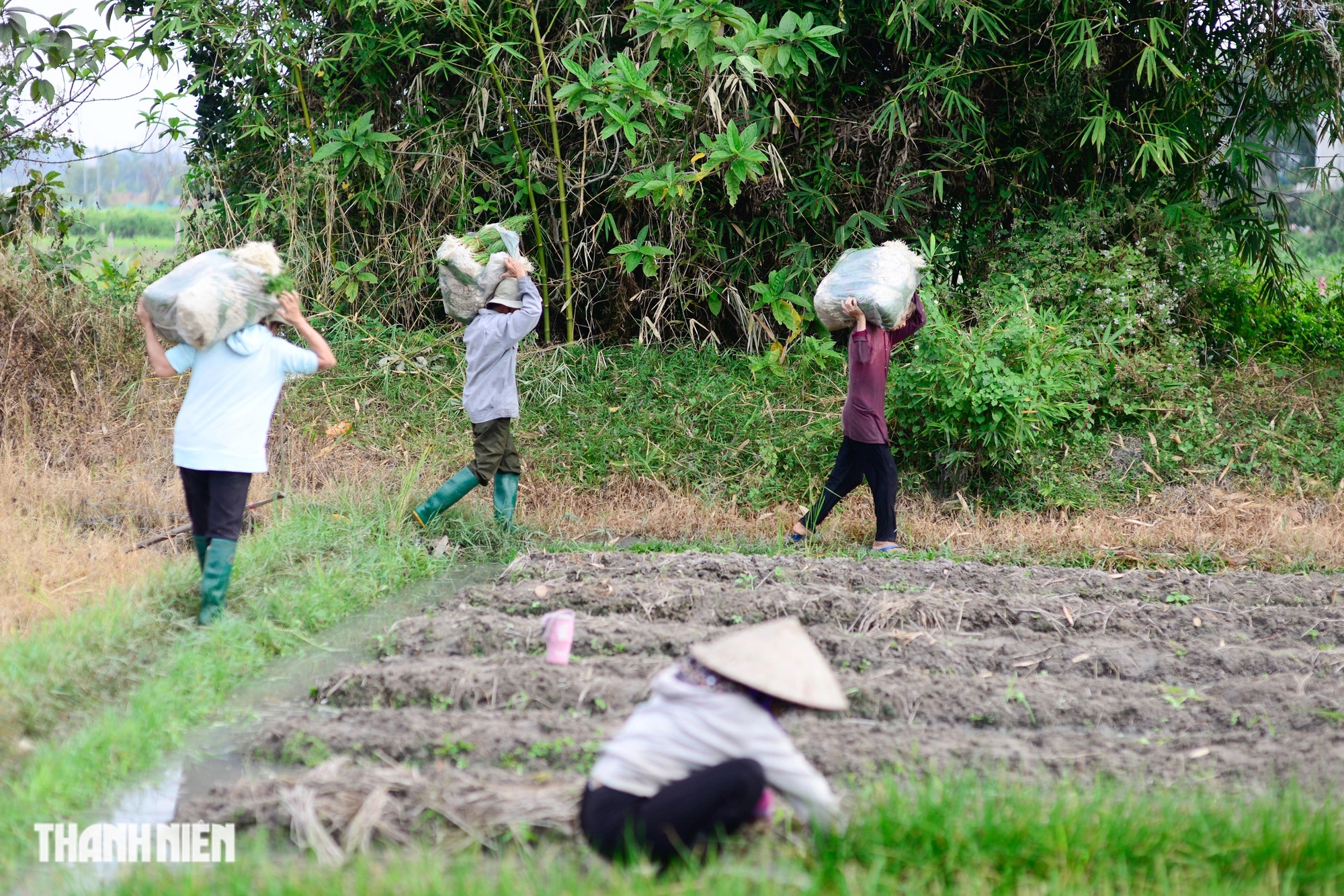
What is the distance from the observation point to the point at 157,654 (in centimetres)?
420

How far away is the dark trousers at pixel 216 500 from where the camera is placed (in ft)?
14.5

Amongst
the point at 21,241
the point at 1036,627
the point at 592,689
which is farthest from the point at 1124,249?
the point at 21,241

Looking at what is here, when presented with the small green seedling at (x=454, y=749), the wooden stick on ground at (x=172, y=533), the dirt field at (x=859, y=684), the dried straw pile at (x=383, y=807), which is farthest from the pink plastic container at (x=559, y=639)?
the wooden stick on ground at (x=172, y=533)

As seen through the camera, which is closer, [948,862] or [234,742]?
[948,862]

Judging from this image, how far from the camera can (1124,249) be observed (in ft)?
25.7

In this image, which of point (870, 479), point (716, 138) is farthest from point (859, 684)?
point (716, 138)

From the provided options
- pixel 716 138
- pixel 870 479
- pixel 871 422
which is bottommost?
pixel 870 479

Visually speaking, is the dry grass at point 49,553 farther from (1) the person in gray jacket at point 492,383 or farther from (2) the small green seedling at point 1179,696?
(2) the small green seedling at point 1179,696

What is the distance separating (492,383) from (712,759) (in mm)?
3506

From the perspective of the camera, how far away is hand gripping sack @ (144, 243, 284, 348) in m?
4.29

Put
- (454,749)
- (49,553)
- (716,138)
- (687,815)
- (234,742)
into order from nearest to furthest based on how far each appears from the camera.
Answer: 1. (687,815)
2. (454,749)
3. (234,742)
4. (49,553)
5. (716,138)

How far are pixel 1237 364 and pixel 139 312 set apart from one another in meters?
7.45

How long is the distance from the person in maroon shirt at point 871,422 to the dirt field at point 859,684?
1.72 ft

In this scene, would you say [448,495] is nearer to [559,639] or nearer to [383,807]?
[559,639]
